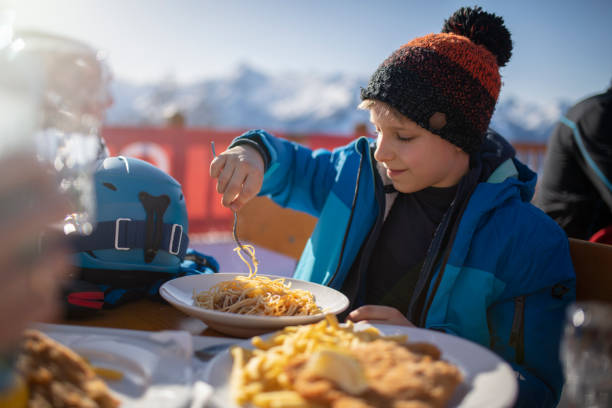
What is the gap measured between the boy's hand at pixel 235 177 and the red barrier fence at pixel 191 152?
12.3 ft

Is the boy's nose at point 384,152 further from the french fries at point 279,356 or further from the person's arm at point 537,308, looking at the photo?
the french fries at point 279,356

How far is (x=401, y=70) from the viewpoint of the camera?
142cm

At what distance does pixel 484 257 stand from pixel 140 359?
1003 mm

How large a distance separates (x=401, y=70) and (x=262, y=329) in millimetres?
914

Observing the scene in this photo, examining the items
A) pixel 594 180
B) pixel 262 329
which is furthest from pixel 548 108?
pixel 262 329

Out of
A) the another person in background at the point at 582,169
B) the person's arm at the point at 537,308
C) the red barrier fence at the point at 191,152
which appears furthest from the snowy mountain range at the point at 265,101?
the person's arm at the point at 537,308

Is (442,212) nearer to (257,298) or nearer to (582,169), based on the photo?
(257,298)

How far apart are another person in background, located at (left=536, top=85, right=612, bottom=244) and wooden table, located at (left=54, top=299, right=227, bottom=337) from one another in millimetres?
2117

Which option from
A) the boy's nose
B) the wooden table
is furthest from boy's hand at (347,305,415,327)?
the boy's nose

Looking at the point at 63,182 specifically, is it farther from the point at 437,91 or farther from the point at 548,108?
the point at 548,108

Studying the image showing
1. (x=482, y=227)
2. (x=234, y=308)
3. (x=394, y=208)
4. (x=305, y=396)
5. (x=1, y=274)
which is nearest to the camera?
(x=1, y=274)

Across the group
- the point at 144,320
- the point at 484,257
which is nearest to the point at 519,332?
the point at 484,257

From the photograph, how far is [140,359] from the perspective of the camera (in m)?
0.67

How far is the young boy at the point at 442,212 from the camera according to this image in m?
1.23
